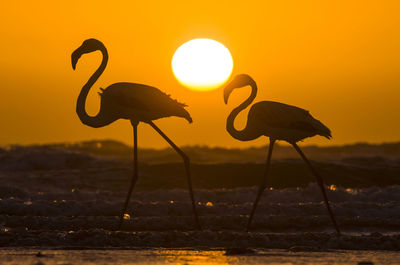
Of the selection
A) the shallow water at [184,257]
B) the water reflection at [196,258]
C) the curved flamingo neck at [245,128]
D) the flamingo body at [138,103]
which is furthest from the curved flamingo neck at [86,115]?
the water reflection at [196,258]

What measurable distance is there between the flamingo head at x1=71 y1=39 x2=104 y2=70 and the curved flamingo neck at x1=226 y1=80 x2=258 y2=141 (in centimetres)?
266

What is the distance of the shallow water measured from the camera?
10617 millimetres

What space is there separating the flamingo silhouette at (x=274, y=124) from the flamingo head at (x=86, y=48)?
2.53 meters

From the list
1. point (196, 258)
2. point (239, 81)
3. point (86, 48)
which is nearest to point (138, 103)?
point (86, 48)

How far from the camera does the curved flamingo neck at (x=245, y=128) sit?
14.8m

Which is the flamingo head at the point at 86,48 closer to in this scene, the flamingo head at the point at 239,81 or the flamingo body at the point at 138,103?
the flamingo body at the point at 138,103

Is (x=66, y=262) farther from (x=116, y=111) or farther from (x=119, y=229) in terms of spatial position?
(x=116, y=111)

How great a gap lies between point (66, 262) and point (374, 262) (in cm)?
385

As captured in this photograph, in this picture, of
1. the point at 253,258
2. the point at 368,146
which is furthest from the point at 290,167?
the point at 368,146

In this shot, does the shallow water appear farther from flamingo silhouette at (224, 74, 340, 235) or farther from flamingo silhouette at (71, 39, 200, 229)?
flamingo silhouette at (71, 39, 200, 229)

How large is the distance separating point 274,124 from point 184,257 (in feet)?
12.9

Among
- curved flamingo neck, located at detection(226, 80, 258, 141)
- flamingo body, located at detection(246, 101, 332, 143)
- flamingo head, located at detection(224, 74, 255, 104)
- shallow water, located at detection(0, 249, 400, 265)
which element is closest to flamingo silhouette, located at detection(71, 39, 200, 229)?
curved flamingo neck, located at detection(226, 80, 258, 141)

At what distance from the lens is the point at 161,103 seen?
14.7 metres

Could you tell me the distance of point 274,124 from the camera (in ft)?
46.8
